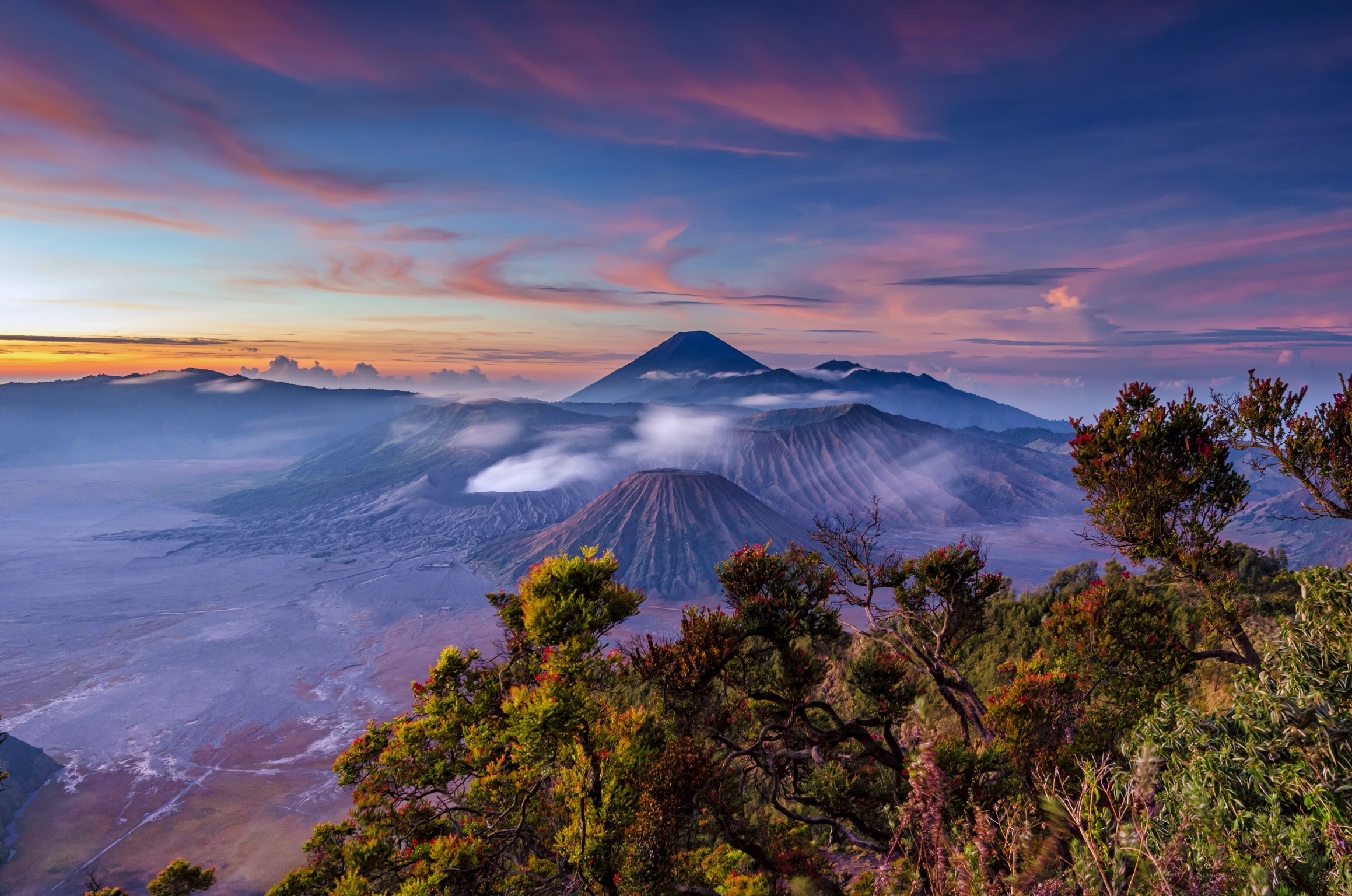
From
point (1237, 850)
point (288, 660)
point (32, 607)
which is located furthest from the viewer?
point (32, 607)

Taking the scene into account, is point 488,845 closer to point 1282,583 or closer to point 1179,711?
point 1179,711

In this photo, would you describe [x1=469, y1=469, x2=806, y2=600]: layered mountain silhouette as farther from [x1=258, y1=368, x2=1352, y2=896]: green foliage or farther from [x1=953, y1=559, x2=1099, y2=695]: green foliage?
[x1=258, y1=368, x2=1352, y2=896]: green foliage

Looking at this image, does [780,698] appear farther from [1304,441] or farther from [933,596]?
[1304,441]

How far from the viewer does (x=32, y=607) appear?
293ft

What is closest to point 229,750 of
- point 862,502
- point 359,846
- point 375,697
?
point 375,697

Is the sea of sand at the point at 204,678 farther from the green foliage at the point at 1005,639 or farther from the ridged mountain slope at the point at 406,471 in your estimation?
the green foliage at the point at 1005,639

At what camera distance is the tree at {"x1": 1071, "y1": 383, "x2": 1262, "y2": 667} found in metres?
10.1

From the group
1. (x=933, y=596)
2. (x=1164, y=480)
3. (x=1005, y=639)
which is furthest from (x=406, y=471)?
(x=1164, y=480)

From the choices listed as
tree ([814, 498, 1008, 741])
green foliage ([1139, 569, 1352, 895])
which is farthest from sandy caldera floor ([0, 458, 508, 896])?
green foliage ([1139, 569, 1352, 895])

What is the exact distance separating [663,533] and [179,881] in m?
96.5

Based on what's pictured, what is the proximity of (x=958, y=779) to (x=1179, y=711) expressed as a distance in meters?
3.43

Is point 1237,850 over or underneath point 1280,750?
underneath

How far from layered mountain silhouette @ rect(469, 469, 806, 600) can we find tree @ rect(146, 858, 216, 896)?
84302mm

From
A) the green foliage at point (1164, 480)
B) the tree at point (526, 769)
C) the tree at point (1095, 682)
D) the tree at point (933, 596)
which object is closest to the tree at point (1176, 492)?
the green foliage at point (1164, 480)
